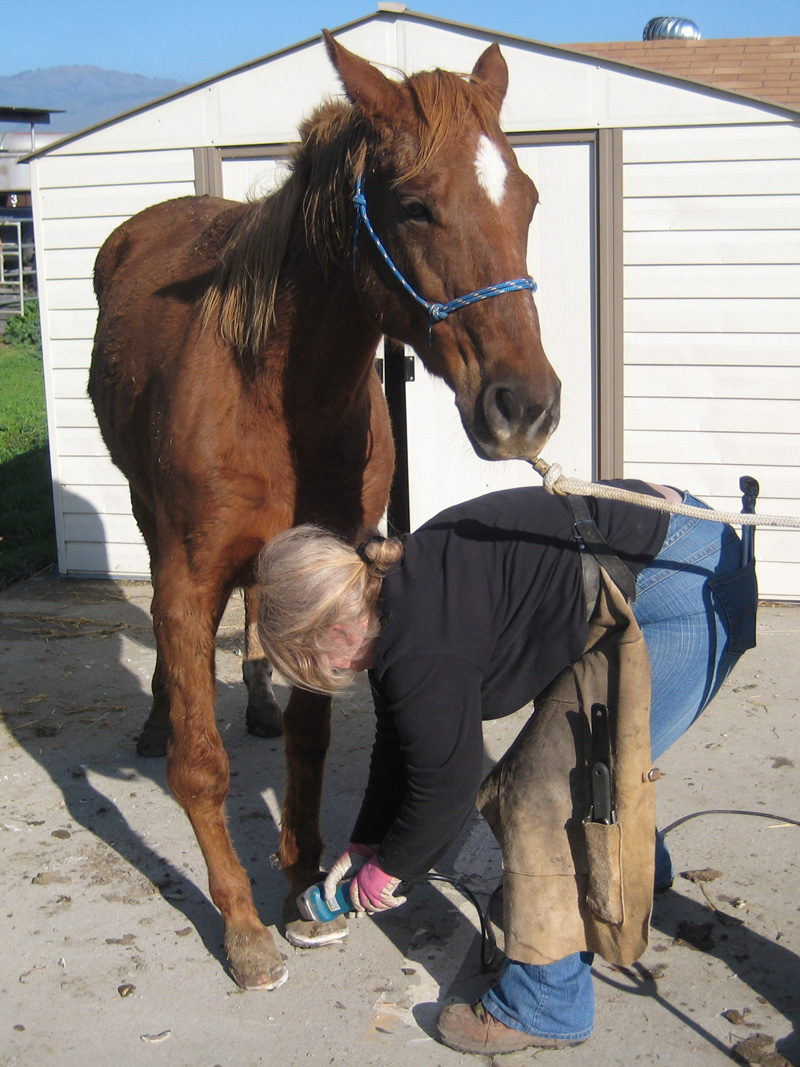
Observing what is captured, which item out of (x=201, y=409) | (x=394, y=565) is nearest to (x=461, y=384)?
(x=394, y=565)

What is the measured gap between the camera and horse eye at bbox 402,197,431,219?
7.13 feet

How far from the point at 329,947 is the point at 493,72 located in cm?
236

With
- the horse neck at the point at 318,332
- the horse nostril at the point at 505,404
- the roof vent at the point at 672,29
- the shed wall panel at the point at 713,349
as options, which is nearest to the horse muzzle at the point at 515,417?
the horse nostril at the point at 505,404

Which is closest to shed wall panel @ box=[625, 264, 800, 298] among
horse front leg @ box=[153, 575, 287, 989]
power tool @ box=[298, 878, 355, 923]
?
horse front leg @ box=[153, 575, 287, 989]

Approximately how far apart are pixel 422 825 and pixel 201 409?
4.09 feet

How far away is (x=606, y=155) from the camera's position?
5156 millimetres

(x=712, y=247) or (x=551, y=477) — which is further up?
(x=712, y=247)

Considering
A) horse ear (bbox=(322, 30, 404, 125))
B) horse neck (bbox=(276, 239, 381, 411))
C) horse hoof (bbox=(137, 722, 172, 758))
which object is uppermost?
horse ear (bbox=(322, 30, 404, 125))

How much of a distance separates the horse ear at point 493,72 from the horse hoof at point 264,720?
99.6 inches

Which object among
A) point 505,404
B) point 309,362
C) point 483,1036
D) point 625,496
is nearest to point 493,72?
point 309,362

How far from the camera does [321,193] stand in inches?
98.6

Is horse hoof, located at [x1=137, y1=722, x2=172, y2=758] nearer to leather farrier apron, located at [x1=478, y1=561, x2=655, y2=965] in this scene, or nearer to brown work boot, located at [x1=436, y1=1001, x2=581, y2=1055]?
brown work boot, located at [x1=436, y1=1001, x2=581, y2=1055]

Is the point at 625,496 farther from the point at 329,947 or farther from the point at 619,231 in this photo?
the point at 619,231

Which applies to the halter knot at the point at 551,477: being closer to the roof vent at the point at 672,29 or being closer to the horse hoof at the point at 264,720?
the horse hoof at the point at 264,720
